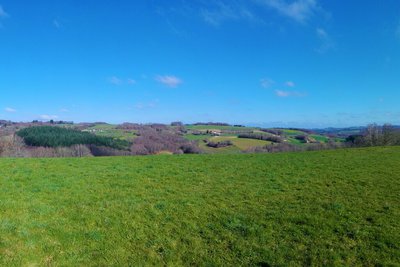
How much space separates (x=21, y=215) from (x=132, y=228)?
3922 millimetres

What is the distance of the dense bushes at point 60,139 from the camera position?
69.4 meters

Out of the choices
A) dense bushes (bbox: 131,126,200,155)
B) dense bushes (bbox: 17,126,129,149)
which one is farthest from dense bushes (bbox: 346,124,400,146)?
dense bushes (bbox: 17,126,129,149)

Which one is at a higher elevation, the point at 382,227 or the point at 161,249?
the point at 382,227

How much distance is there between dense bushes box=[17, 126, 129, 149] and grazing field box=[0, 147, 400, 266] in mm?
61116

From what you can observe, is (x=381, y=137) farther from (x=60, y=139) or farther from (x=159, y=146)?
(x=60, y=139)

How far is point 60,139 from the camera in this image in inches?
2847

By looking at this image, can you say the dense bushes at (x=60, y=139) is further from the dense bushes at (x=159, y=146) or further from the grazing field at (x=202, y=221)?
the grazing field at (x=202, y=221)

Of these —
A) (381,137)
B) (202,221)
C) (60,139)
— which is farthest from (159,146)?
(202,221)

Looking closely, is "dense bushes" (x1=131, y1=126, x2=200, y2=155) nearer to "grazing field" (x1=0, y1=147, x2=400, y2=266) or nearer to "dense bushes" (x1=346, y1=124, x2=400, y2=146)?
"dense bushes" (x1=346, y1=124, x2=400, y2=146)

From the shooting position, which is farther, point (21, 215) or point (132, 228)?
→ point (21, 215)

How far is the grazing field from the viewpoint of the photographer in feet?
22.6

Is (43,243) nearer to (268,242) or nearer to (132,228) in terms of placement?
(132,228)

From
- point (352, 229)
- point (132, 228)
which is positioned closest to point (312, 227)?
point (352, 229)

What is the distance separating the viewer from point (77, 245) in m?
7.45
